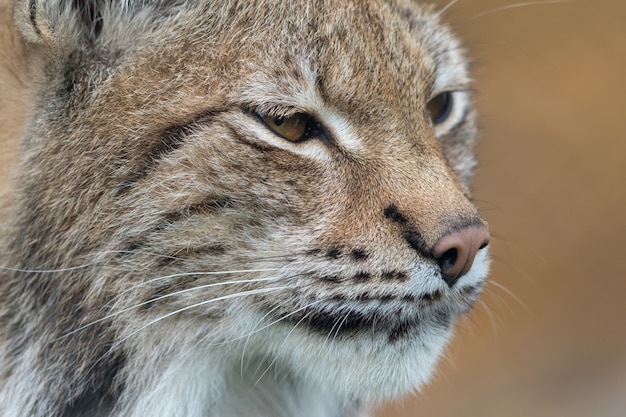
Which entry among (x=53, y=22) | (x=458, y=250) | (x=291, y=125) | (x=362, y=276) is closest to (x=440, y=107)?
(x=291, y=125)

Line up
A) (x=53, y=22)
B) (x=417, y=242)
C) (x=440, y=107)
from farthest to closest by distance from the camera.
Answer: (x=440, y=107) < (x=53, y=22) < (x=417, y=242)

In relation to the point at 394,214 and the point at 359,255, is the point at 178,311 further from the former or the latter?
the point at 394,214

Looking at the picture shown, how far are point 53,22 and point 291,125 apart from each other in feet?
2.55

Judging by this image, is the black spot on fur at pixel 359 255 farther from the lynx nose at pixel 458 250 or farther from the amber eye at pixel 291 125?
the amber eye at pixel 291 125

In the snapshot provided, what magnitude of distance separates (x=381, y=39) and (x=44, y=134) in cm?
112

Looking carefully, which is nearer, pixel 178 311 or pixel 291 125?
pixel 178 311

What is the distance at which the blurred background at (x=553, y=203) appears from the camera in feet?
21.7

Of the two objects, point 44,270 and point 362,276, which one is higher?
point 362,276

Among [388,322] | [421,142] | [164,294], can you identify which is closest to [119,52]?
[164,294]

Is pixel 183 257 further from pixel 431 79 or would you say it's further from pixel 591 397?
pixel 591 397

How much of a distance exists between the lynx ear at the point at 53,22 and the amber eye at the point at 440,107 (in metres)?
1.24

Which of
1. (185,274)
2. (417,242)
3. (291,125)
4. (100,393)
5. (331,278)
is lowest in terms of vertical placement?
(100,393)

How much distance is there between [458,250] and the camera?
2.51 metres

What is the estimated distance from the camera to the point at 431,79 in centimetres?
306
